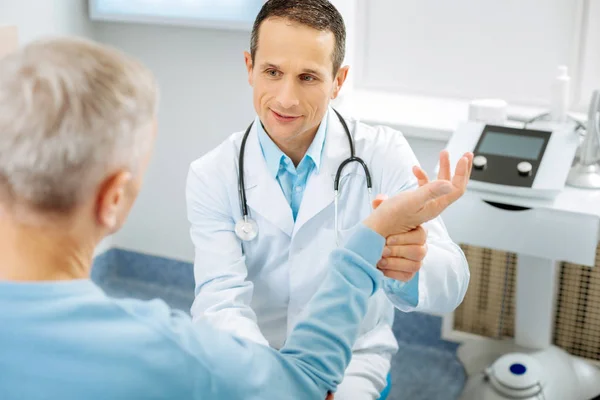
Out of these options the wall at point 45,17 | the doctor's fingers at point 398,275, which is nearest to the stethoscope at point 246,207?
the doctor's fingers at point 398,275

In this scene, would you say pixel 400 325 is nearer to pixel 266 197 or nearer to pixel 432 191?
pixel 266 197

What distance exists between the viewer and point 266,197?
62.4 inches

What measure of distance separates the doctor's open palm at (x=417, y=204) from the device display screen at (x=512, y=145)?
0.84m

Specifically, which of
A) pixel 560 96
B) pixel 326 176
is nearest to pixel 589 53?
pixel 560 96

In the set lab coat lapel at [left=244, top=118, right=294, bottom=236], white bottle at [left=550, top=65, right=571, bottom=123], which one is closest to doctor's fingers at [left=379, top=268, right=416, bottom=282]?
lab coat lapel at [left=244, top=118, right=294, bottom=236]

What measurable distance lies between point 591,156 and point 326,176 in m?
0.80

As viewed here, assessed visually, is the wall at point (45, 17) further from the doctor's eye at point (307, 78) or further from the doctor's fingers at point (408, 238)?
the doctor's fingers at point (408, 238)

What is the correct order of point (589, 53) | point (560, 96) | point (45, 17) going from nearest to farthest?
point (560, 96) < point (589, 53) < point (45, 17)

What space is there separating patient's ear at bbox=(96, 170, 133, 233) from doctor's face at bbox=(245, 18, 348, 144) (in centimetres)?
68

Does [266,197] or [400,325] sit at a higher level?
[266,197]

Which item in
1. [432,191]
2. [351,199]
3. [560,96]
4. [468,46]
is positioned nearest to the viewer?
[432,191]

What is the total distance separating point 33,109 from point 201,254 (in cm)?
84

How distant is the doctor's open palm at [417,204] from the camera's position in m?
1.13

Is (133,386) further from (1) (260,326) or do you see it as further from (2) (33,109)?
(1) (260,326)
